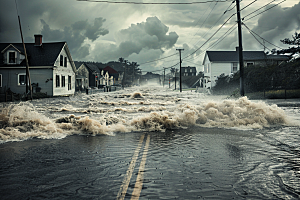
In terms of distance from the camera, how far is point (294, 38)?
110 ft

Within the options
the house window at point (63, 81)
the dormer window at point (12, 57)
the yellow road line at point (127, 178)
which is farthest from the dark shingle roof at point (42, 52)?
the yellow road line at point (127, 178)

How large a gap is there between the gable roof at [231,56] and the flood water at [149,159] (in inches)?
1699

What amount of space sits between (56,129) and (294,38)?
3276 cm

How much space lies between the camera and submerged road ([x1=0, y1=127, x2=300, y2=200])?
425 centimetres

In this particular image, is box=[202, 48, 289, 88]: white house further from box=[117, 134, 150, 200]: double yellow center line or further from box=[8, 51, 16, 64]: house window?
box=[117, 134, 150, 200]: double yellow center line

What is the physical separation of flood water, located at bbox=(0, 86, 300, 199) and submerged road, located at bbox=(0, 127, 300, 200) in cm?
2

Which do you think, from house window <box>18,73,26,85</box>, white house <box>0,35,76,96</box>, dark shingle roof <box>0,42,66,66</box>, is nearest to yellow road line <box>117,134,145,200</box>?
white house <box>0,35,76,96</box>

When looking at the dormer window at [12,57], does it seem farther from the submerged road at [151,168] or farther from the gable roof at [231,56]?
the gable roof at [231,56]

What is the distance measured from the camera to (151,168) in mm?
5551

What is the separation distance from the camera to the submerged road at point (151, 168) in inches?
167

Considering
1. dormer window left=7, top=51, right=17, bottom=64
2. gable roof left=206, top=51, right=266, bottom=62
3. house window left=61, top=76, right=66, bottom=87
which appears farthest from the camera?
gable roof left=206, top=51, right=266, bottom=62

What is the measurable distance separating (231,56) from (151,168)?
2102 inches

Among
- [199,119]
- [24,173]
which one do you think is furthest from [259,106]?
[24,173]

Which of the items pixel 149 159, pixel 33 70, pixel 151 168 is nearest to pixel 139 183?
pixel 151 168
